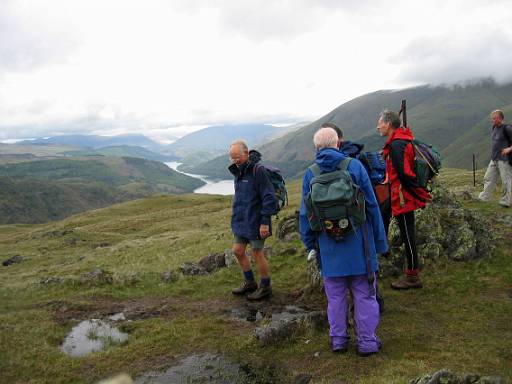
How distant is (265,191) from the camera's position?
32.3 ft

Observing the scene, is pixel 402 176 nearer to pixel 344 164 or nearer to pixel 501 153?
pixel 344 164

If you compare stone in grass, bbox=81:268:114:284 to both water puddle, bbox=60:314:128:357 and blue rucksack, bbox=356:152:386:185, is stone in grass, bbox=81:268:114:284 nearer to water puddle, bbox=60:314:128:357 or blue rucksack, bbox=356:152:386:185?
water puddle, bbox=60:314:128:357

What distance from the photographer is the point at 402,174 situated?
9211 millimetres

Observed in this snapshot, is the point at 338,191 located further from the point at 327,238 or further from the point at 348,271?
the point at 348,271

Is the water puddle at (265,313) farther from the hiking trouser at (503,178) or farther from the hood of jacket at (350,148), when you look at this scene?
the hiking trouser at (503,178)

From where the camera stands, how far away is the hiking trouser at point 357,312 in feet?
23.4

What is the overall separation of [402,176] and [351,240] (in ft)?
9.84

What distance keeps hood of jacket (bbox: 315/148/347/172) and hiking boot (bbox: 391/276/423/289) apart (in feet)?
14.9

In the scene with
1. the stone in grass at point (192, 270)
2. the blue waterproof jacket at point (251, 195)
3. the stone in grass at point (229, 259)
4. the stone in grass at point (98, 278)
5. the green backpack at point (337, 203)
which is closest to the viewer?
the green backpack at point (337, 203)

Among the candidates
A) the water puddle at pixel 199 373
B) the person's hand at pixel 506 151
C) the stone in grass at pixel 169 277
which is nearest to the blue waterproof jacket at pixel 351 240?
the water puddle at pixel 199 373

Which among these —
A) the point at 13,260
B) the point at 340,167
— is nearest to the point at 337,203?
the point at 340,167

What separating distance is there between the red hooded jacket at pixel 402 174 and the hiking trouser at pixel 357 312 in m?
2.88

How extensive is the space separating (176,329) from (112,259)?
53.8 feet

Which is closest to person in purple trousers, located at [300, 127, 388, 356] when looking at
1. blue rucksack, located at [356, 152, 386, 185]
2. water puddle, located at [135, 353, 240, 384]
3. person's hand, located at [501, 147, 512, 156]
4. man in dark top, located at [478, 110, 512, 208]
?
blue rucksack, located at [356, 152, 386, 185]
